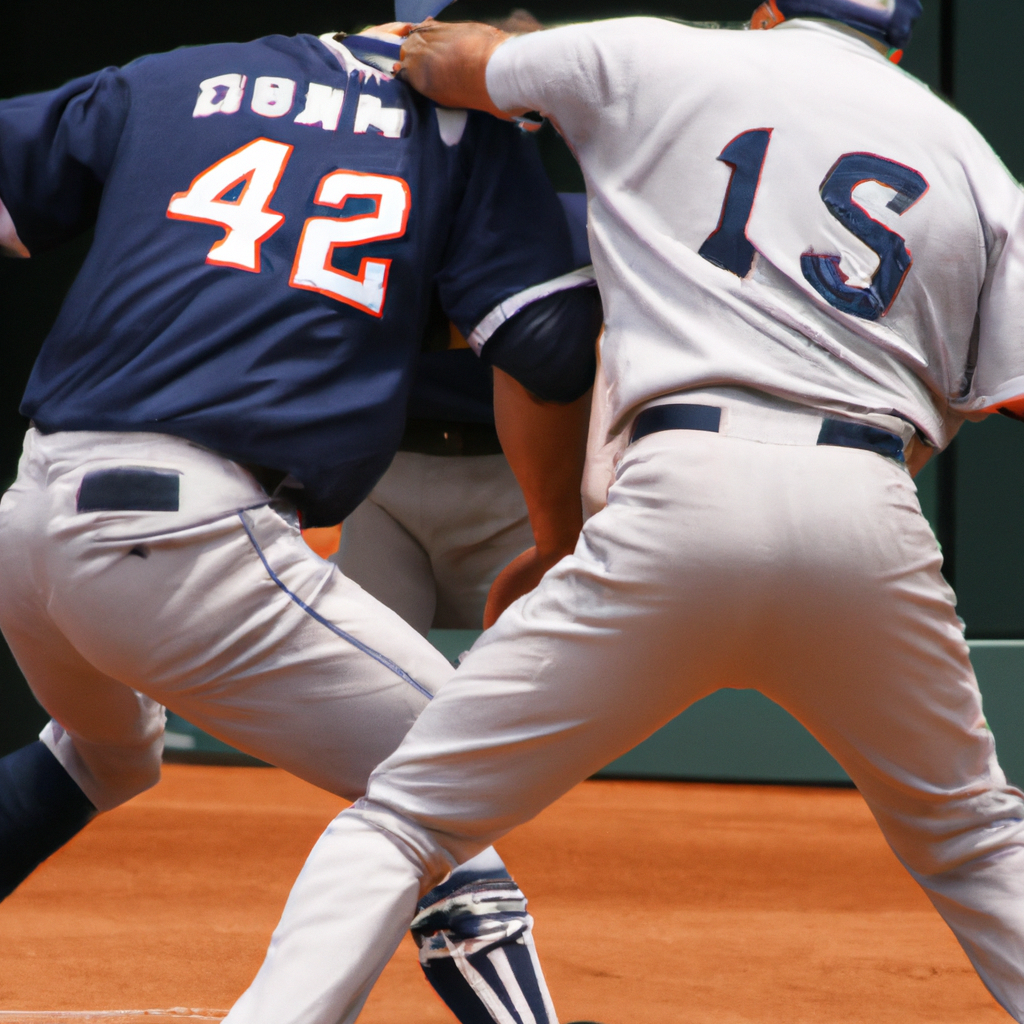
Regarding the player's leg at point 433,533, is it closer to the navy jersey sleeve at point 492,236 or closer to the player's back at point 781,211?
the navy jersey sleeve at point 492,236

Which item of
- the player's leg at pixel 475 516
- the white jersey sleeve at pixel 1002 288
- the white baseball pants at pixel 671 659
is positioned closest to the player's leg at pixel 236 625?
the white baseball pants at pixel 671 659

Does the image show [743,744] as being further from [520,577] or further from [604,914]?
[520,577]

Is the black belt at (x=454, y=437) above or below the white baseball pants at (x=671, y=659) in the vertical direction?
below

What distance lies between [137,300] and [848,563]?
0.84 meters

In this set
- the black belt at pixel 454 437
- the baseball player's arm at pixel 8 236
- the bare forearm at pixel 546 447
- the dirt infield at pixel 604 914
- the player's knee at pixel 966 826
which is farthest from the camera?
the black belt at pixel 454 437

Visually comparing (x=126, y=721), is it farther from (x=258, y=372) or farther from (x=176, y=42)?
(x=176, y=42)

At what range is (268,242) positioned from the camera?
1379 millimetres

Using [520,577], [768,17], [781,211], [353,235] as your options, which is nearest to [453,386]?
[520,577]

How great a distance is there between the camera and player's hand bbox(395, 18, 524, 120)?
1400 millimetres

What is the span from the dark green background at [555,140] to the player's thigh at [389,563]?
2371mm

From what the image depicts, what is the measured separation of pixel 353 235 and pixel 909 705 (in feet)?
2.60

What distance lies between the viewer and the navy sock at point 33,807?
1.71m

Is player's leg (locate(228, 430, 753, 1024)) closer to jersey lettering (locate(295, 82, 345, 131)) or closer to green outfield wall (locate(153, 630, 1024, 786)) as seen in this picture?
jersey lettering (locate(295, 82, 345, 131))

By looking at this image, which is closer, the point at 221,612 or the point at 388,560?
the point at 221,612
